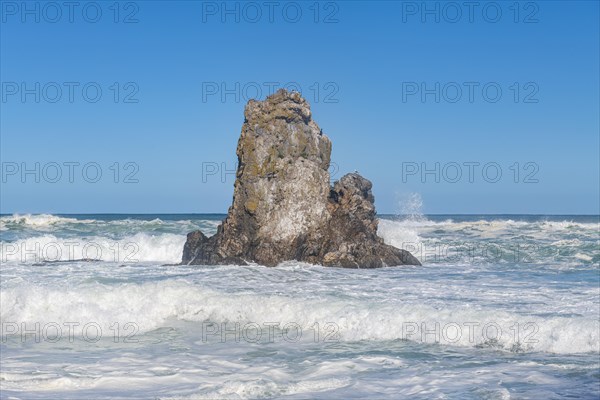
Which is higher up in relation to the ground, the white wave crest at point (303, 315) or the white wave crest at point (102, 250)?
the white wave crest at point (102, 250)

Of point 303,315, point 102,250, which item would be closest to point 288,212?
point 303,315

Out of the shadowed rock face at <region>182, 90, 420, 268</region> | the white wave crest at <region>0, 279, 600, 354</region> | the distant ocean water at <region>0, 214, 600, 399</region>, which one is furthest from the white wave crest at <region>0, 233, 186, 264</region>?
the white wave crest at <region>0, 279, 600, 354</region>

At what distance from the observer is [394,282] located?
16.2 meters

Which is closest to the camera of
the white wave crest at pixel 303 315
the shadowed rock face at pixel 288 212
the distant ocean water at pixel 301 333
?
the distant ocean water at pixel 301 333

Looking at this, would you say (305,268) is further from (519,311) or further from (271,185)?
(519,311)

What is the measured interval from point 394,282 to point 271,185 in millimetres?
6069

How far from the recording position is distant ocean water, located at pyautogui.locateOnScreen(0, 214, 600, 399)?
8.16 metres

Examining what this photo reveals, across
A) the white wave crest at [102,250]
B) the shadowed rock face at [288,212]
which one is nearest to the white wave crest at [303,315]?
the shadowed rock face at [288,212]

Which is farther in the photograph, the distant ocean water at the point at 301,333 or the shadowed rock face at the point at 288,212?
the shadowed rock face at the point at 288,212

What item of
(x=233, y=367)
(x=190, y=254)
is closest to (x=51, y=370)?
(x=233, y=367)

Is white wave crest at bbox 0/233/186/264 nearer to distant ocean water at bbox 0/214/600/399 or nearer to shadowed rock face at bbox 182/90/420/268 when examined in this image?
shadowed rock face at bbox 182/90/420/268

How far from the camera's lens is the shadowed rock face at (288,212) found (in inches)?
786

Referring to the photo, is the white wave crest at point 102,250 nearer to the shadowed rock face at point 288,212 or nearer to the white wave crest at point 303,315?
the shadowed rock face at point 288,212

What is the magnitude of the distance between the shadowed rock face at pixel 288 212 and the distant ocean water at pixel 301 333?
94 centimetres
